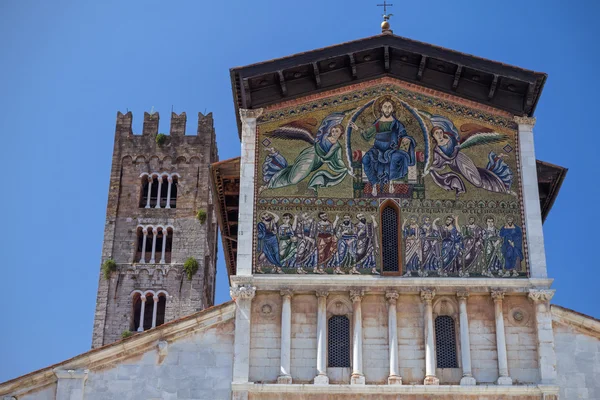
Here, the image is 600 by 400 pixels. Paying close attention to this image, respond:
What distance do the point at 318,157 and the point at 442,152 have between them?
299cm

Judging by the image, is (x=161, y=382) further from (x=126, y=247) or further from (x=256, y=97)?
(x=126, y=247)

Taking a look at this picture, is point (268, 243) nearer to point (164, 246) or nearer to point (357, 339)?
point (357, 339)

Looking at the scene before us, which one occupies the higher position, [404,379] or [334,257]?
[334,257]

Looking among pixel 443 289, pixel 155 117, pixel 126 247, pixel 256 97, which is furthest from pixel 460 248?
pixel 155 117

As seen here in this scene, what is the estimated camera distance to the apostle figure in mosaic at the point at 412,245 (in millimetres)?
23875

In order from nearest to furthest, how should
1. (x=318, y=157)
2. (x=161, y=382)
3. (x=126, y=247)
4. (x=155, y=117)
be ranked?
(x=161, y=382)
(x=318, y=157)
(x=126, y=247)
(x=155, y=117)

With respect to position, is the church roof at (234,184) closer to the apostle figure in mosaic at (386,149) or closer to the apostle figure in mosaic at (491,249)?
the apostle figure in mosaic at (491,249)

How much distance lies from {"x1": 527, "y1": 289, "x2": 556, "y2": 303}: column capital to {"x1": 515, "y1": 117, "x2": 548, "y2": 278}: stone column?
17.0 inches

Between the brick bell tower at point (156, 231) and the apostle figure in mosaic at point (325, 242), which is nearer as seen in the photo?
the apostle figure in mosaic at point (325, 242)

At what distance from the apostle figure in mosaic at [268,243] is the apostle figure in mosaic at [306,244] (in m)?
0.48

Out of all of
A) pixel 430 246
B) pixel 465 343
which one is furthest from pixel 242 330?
pixel 465 343

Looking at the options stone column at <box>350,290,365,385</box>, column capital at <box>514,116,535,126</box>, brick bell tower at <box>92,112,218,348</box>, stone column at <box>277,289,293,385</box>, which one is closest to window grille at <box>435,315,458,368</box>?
stone column at <box>350,290,365,385</box>

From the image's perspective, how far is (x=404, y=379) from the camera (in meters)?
22.8

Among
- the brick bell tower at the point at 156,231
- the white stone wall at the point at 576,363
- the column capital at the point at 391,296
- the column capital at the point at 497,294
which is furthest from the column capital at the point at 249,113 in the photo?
the brick bell tower at the point at 156,231
